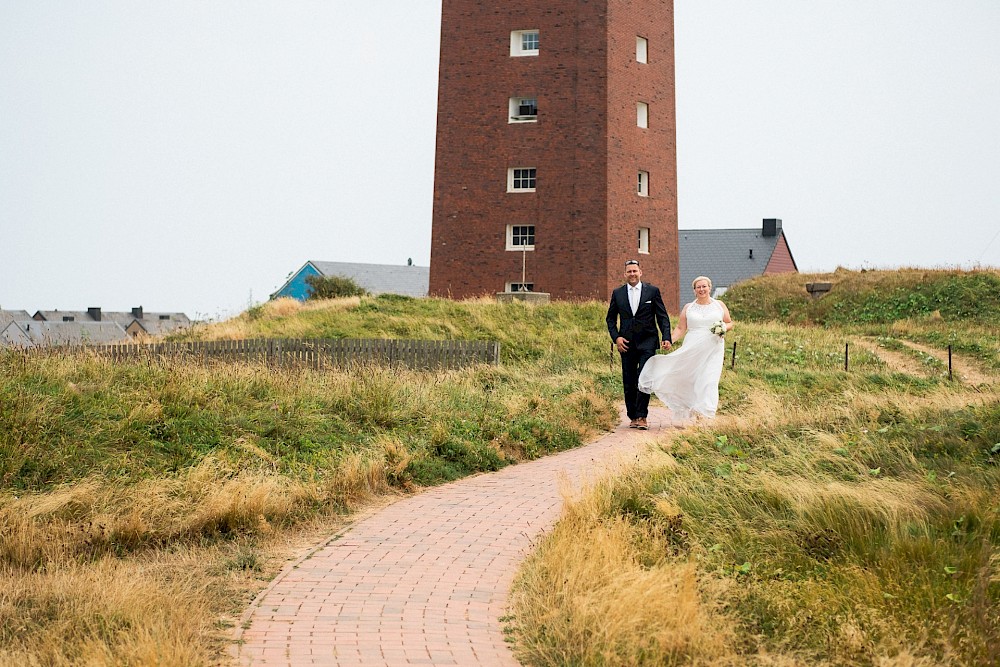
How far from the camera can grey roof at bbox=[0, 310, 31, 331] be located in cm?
8099

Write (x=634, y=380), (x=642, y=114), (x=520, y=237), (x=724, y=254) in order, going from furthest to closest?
(x=724, y=254) < (x=642, y=114) < (x=520, y=237) < (x=634, y=380)

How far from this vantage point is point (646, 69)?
4206 cm

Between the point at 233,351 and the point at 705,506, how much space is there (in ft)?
55.8

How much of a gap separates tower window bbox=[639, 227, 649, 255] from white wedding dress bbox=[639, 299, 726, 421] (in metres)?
27.6

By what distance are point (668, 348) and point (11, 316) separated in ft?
275

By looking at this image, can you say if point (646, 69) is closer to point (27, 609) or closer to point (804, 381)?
point (804, 381)

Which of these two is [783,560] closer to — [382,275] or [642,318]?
[642,318]

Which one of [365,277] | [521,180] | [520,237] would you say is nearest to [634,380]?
[520,237]

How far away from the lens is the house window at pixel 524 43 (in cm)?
4131

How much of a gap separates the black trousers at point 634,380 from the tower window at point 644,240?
27369 mm

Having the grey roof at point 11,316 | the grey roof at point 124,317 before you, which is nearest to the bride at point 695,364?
the grey roof at point 11,316

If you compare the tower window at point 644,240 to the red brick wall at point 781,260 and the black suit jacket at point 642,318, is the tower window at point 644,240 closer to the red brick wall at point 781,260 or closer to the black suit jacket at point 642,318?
the black suit jacket at point 642,318

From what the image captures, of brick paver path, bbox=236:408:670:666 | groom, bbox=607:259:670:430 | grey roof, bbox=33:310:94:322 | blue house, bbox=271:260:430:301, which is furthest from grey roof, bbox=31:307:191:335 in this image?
brick paver path, bbox=236:408:670:666

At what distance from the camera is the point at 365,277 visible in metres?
87.7
